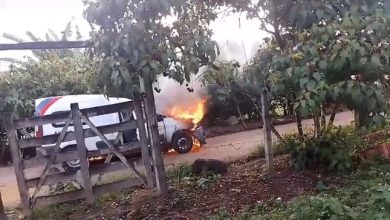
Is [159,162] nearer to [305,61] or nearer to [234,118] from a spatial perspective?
[305,61]

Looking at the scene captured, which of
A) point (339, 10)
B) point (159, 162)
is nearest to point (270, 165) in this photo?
point (159, 162)

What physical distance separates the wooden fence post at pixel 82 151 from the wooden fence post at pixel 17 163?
0.82 meters

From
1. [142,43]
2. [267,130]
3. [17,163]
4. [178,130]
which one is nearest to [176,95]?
[178,130]

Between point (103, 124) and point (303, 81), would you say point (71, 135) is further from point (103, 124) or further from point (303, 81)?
point (103, 124)

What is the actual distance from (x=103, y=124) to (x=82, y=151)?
13.5ft

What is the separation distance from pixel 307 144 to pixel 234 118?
9.17m

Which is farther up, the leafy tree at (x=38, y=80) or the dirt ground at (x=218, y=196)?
the leafy tree at (x=38, y=80)

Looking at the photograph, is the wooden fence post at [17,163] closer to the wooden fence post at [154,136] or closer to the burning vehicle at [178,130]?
the wooden fence post at [154,136]

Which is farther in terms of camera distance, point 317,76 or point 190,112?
point 190,112

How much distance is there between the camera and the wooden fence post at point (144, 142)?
21.1 ft

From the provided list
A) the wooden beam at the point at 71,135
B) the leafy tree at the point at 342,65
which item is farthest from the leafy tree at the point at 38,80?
the leafy tree at the point at 342,65

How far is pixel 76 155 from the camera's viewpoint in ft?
21.6

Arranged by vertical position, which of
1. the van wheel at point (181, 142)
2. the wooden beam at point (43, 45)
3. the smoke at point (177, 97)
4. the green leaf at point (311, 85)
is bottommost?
the van wheel at point (181, 142)

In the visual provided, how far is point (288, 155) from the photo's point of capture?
8.00 metres
